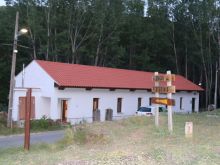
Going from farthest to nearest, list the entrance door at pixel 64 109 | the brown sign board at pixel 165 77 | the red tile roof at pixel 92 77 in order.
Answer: the red tile roof at pixel 92 77
the entrance door at pixel 64 109
the brown sign board at pixel 165 77

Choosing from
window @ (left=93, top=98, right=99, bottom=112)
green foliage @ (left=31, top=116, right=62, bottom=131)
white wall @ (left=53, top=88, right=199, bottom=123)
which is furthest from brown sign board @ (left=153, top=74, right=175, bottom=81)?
window @ (left=93, top=98, right=99, bottom=112)

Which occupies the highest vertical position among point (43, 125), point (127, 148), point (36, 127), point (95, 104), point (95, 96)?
point (95, 96)

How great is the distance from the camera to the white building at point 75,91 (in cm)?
3878

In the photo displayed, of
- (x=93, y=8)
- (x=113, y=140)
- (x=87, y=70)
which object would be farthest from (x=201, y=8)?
(x=113, y=140)

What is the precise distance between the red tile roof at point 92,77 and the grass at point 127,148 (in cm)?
1936

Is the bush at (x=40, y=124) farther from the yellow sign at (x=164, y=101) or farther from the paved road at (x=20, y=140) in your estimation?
the yellow sign at (x=164, y=101)

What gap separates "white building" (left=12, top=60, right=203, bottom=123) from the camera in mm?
38781

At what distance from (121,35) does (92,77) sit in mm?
17997

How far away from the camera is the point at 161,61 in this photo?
67312 millimetres

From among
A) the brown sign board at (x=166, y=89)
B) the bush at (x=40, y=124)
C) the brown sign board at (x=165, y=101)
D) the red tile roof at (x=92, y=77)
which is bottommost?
the bush at (x=40, y=124)

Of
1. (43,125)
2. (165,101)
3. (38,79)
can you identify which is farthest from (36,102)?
(165,101)

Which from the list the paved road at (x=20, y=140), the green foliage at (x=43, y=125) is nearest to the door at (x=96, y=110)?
the green foliage at (x=43, y=125)

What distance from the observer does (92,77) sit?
43.7 metres

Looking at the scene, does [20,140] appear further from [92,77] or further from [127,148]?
[92,77]
